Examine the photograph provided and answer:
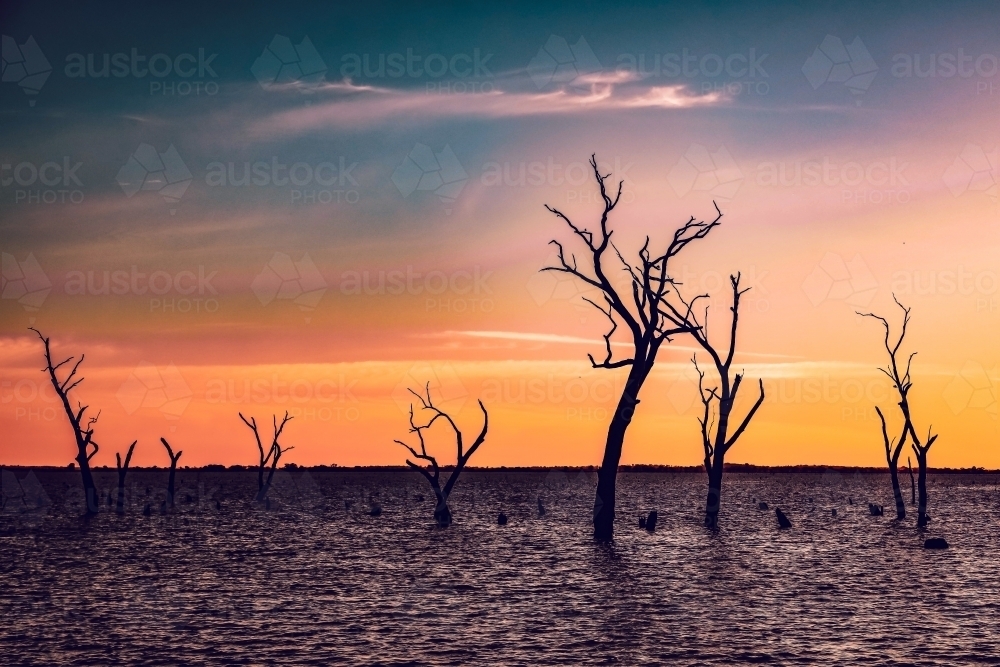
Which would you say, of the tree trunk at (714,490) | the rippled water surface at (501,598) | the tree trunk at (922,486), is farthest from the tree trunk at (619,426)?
the tree trunk at (922,486)

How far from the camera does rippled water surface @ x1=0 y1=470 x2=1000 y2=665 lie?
23.3 m

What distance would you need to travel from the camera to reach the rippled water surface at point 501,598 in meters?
23.3

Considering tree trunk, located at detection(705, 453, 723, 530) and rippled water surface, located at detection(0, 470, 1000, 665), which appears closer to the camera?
rippled water surface, located at detection(0, 470, 1000, 665)

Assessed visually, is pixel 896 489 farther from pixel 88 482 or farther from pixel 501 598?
pixel 88 482

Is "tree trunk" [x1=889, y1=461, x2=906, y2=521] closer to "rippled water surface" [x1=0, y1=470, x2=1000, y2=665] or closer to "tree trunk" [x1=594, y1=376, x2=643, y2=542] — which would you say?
"rippled water surface" [x1=0, y1=470, x2=1000, y2=665]

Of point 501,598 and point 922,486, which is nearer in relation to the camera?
point 501,598

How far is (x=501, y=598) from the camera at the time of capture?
32.0 meters

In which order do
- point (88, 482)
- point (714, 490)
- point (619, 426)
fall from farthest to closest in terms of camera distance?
1. point (88, 482)
2. point (714, 490)
3. point (619, 426)

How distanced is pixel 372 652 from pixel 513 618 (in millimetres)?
5842

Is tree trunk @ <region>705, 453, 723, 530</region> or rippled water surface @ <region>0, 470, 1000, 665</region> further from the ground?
tree trunk @ <region>705, 453, 723, 530</region>

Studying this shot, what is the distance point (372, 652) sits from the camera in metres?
23.1

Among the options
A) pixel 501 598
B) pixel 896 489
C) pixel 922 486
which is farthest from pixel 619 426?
pixel 896 489

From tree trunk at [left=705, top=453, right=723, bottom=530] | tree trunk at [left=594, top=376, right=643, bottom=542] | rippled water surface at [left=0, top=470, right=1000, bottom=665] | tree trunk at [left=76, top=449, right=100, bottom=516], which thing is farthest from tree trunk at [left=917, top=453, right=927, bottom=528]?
tree trunk at [left=76, top=449, right=100, bottom=516]

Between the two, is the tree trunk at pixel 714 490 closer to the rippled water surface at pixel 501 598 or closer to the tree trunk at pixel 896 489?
the rippled water surface at pixel 501 598
